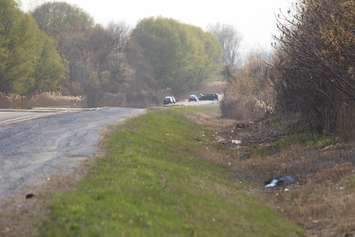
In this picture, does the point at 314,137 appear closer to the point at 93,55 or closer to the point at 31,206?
the point at 31,206

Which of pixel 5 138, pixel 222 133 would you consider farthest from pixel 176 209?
pixel 222 133

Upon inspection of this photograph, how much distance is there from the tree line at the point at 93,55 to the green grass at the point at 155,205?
62.2 meters

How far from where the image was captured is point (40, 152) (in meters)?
Answer: 19.6

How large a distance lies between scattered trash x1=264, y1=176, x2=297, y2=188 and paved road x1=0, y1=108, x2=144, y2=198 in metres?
4.58

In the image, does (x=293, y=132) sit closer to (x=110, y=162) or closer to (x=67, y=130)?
(x=67, y=130)

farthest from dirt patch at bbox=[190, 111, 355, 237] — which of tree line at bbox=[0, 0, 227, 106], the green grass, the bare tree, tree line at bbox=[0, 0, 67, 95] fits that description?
the bare tree

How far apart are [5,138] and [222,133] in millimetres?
14940

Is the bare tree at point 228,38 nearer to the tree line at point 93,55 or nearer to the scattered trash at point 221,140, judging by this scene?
the tree line at point 93,55

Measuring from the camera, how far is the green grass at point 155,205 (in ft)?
31.5

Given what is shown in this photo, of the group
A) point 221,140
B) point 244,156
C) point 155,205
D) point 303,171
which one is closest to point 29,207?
point 155,205

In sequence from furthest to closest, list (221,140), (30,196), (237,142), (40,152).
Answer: (221,140) → (237,142) → (40,152) → (30,196)

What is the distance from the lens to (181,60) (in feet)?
410

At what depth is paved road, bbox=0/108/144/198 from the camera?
14211 millimetres

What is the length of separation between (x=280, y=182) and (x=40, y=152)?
6478mm
